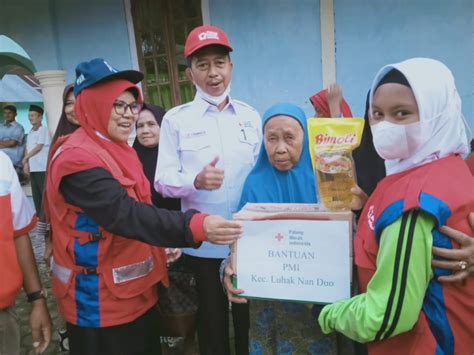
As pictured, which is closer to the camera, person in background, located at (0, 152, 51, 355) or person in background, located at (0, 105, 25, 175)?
person in background, located at (0, 152, 51, 355)

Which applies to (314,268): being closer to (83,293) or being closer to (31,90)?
(83,293)

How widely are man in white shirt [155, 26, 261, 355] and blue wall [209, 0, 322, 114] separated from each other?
3146 millimetres

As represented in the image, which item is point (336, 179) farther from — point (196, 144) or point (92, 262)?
point (92, 262)

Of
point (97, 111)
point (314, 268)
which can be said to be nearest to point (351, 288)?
point (314, 268)

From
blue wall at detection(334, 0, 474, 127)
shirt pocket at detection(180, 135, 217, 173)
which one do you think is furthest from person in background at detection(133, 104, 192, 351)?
blue wall at detection(334, 0, 474, 127)

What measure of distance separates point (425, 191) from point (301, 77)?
14.3ft

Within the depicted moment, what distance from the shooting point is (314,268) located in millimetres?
1415

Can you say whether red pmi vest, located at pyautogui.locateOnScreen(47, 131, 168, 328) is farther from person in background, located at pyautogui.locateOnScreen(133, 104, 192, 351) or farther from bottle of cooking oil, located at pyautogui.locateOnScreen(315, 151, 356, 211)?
person in background, located at pyautogui.locateOnScreen(133, 104, 192, 351)

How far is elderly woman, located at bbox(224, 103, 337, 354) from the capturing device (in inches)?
68.8

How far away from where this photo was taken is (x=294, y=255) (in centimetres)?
143

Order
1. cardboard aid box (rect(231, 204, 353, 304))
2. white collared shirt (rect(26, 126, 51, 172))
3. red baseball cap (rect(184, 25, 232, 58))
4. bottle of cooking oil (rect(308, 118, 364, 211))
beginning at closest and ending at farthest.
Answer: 1. cardboard aid box (rect(231, 204, 353, 304))
2. bottle of cooking oil (rect(308, 118, 364, 211))
3. red baseball cap (rect(184, 25, 232, 58))
4. white collared shirt (rect(26, 126, 51, 172))

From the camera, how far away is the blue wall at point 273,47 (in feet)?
16.7

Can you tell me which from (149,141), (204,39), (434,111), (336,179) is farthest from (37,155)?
(434,111)

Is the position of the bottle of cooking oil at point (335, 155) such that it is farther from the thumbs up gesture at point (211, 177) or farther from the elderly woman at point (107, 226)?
the thumbs up gesture at point (211, 177)
